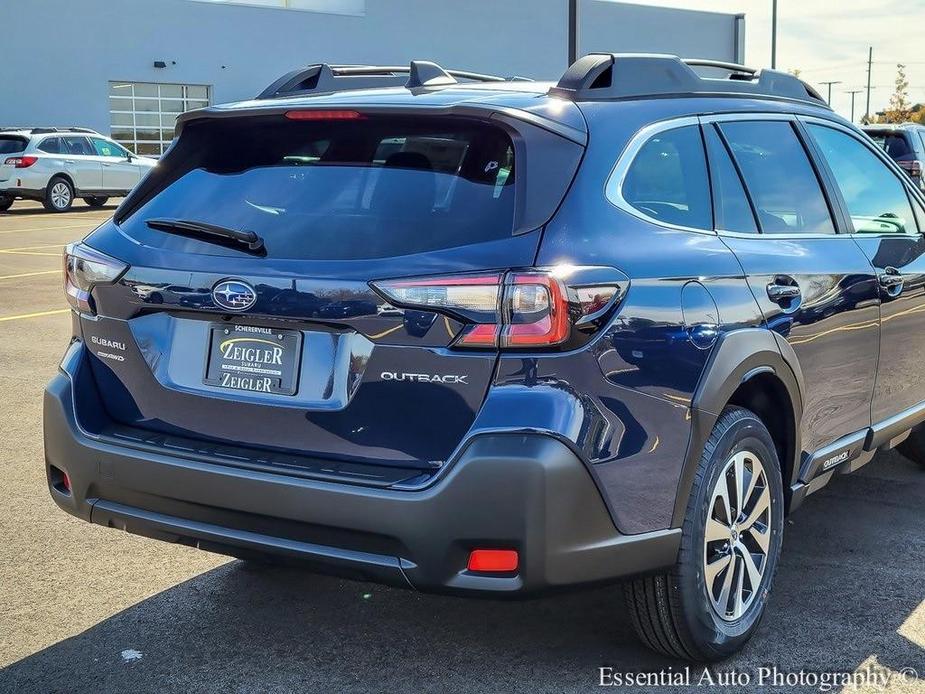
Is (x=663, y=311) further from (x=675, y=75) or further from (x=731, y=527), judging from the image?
(x=675, y=75)

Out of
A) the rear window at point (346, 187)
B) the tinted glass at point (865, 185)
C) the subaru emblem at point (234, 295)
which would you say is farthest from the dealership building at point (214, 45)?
the subaru emblem at point (234, 295)

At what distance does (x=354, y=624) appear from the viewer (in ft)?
12.8

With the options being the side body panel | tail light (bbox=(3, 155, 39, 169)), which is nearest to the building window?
tail light (bbox=(3, 155, 39, 169))

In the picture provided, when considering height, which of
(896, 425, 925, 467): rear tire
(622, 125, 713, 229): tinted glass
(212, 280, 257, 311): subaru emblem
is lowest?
(896, 425, 925, 467): rear tire

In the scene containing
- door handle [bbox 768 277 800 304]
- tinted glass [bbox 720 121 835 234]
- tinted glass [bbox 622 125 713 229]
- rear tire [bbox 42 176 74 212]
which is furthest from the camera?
rear tire [bbox 42 176 74 212]

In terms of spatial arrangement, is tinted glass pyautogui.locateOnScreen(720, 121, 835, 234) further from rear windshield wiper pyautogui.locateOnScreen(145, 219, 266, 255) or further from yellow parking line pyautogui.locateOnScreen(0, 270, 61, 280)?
yellow parking line pyautogui.locateOnScreen(0, 270, 61, 280)

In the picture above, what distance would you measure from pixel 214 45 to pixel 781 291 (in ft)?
125

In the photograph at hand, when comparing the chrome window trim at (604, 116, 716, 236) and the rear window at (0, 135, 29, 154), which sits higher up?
the chrome window trim at (604, 116, 716, 236)

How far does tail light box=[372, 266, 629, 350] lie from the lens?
9.75 ft

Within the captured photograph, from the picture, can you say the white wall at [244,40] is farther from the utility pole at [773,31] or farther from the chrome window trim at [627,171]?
the chrome window trim at [627,171]

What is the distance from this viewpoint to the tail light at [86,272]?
353cm

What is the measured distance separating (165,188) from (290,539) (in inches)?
48.6

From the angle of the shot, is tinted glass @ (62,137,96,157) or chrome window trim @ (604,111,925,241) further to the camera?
tinted glass @ (62,137,96,157)

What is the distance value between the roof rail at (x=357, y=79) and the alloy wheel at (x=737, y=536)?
5.13ft
